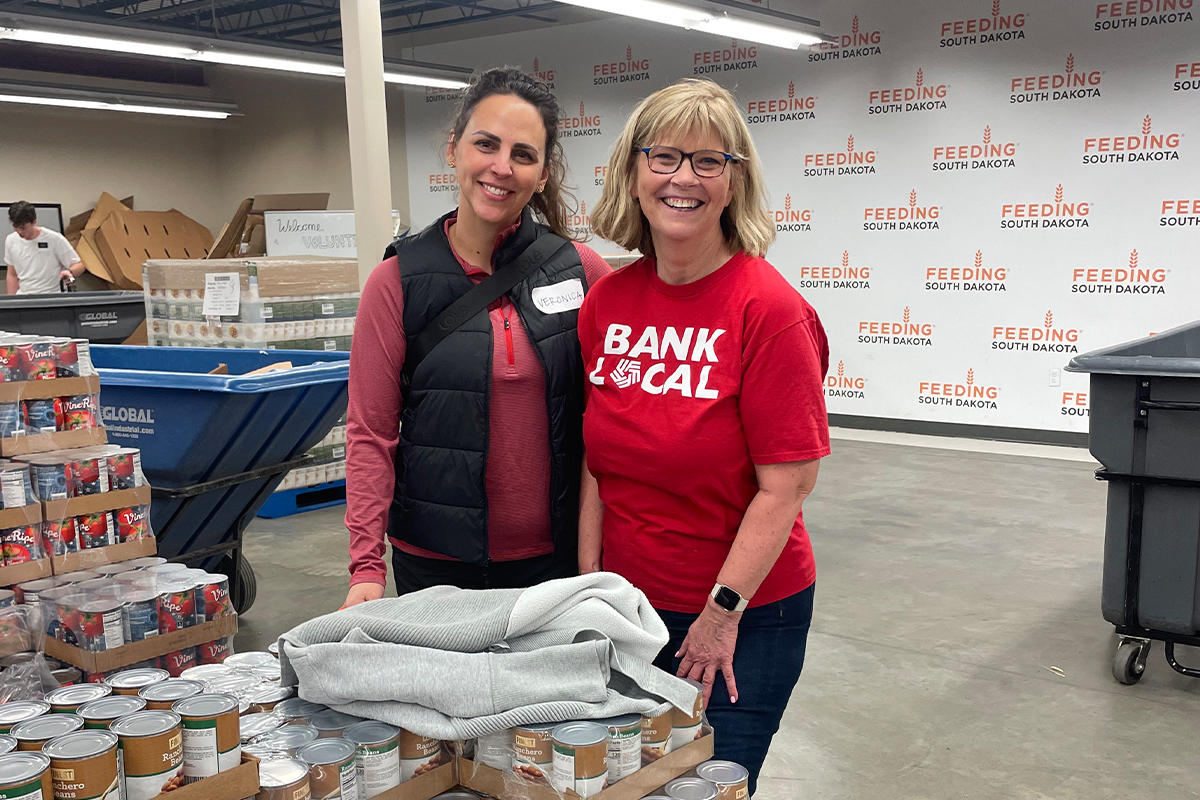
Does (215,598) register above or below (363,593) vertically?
below

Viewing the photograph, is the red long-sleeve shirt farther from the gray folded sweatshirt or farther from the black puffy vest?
the gray folded sweatshirt

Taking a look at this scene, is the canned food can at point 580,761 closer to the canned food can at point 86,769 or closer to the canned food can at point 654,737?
the canned food can at point 654,737

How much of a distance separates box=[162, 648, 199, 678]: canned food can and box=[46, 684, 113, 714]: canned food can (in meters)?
1.50

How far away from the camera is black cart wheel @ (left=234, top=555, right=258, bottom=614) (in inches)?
157

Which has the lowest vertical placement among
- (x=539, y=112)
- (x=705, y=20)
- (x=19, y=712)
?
(x=19, y=712)

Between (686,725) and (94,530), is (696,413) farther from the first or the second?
(94,530)

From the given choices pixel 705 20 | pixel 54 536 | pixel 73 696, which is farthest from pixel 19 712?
pixel 705 20

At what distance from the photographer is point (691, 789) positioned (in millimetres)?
1194

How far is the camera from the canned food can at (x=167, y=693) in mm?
1194

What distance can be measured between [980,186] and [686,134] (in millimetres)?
6842

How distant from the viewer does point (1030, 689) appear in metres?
3.40

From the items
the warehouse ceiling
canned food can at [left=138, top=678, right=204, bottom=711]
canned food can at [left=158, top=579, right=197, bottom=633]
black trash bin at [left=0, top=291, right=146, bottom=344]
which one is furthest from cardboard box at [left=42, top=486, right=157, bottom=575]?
the warehouse ceiling

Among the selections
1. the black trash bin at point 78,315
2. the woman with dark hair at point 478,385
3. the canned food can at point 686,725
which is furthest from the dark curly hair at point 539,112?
the black trash bin at point 78,315

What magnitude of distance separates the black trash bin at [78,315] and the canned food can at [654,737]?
7970 millimetres
